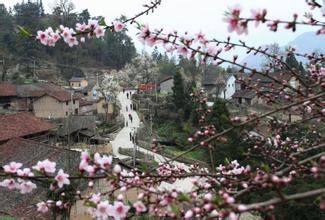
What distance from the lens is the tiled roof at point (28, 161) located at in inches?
495

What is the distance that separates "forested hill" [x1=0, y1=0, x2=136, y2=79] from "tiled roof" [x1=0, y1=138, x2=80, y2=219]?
115 ft

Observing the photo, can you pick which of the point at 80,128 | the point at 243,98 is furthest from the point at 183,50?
the point at 243,98

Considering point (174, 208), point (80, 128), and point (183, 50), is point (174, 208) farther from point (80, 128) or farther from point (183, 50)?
point (80, 128)

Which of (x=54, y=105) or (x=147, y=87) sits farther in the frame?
(x=147, y=87)

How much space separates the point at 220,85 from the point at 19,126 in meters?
29.0

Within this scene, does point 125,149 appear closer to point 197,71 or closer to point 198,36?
point 198,36

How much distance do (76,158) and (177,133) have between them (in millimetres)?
17818

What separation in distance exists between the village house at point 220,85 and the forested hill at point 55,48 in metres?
20.5

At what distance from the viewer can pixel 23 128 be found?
2194 cm

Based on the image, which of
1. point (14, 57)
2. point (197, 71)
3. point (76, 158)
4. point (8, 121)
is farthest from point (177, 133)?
point (14, 57)

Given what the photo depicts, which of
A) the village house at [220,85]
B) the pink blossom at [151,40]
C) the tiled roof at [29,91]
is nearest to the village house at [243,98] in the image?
the village house at [220,85]

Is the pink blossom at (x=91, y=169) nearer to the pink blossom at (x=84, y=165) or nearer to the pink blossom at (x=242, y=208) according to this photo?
the pink blossom at (x=84, y=165)

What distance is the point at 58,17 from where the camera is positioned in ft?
210

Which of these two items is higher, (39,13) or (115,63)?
(39,13)
